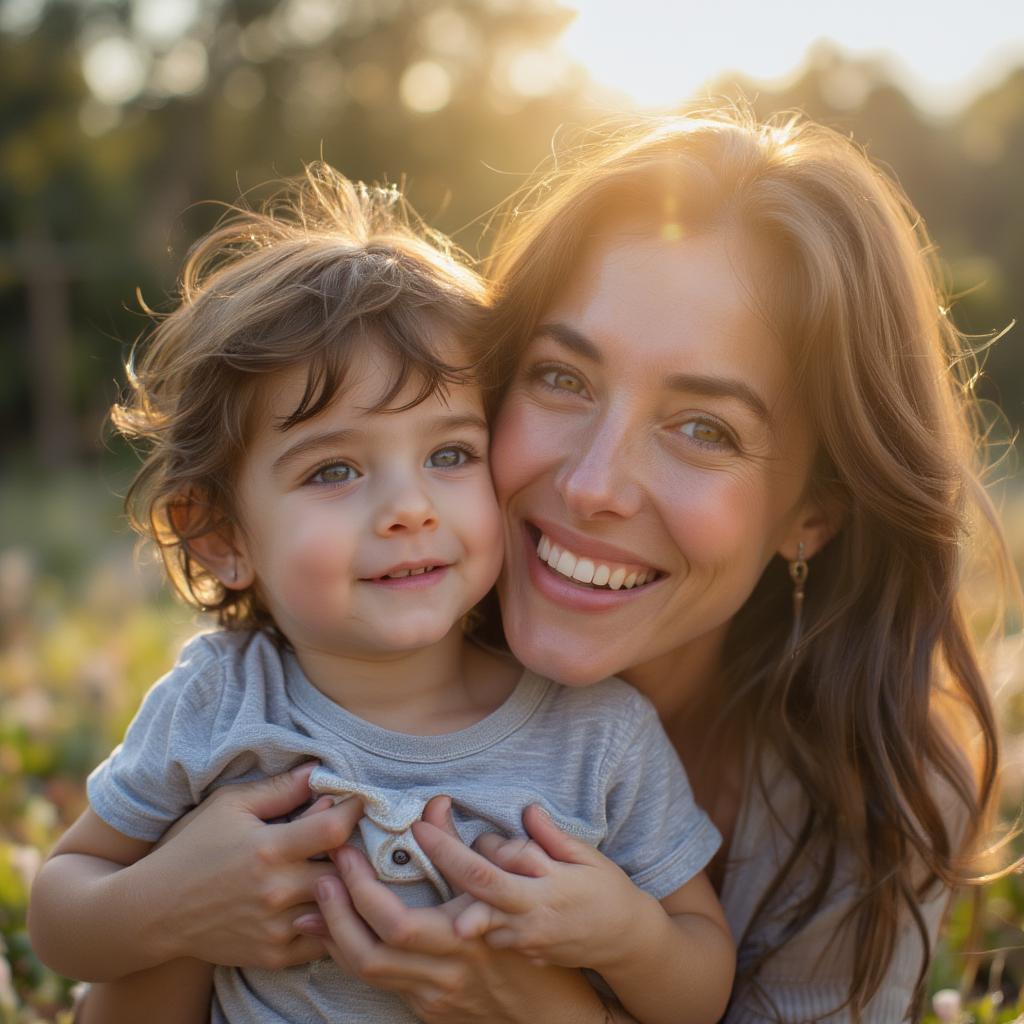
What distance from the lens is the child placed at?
242cm

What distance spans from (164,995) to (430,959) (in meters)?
0.72

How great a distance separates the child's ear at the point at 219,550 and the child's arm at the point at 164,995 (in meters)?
0.86

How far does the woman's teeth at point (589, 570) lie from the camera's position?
2688 millimetres

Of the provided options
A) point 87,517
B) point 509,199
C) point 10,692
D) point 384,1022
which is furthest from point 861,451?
point 87,517

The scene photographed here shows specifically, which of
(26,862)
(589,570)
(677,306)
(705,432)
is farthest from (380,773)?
(26,862)

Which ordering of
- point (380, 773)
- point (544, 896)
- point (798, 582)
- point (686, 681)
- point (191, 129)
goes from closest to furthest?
point (544, 896)
point (380, 773)
point (798, 582)
point (686, 681)
point (191, 129)

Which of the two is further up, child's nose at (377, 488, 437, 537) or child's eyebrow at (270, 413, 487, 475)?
child's eyebrow at (270, 413, 487, 475)

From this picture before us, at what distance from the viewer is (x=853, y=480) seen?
2.80m

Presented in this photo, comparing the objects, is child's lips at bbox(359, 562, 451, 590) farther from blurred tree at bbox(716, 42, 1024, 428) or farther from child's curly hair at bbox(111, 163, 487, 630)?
blurred tree at bbox(716, 42, 1024, 428)

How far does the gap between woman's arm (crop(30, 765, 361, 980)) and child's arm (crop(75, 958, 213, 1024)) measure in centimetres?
10

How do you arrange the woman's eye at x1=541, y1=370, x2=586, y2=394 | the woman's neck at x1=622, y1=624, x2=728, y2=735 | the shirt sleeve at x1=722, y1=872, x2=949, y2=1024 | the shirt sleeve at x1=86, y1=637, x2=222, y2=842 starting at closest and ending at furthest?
the shirt sleeve at x1=86, y1=637, x2=222, y2=842 → the woman's eye at x1=541, y1=370, x2=586, y2=394 → the shirt sleeve at x1=722, y1=872, x2=949, y2=1024 → the woman's neck at x1=622, y1=624, x2=728, y2=735

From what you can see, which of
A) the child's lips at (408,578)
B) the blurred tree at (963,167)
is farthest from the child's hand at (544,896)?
the blurred tree at (963,167)

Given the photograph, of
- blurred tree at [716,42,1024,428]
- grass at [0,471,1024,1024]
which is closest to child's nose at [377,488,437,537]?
grass at [0,471,1024,1024]

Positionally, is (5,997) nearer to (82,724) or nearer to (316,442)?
(316,442)
